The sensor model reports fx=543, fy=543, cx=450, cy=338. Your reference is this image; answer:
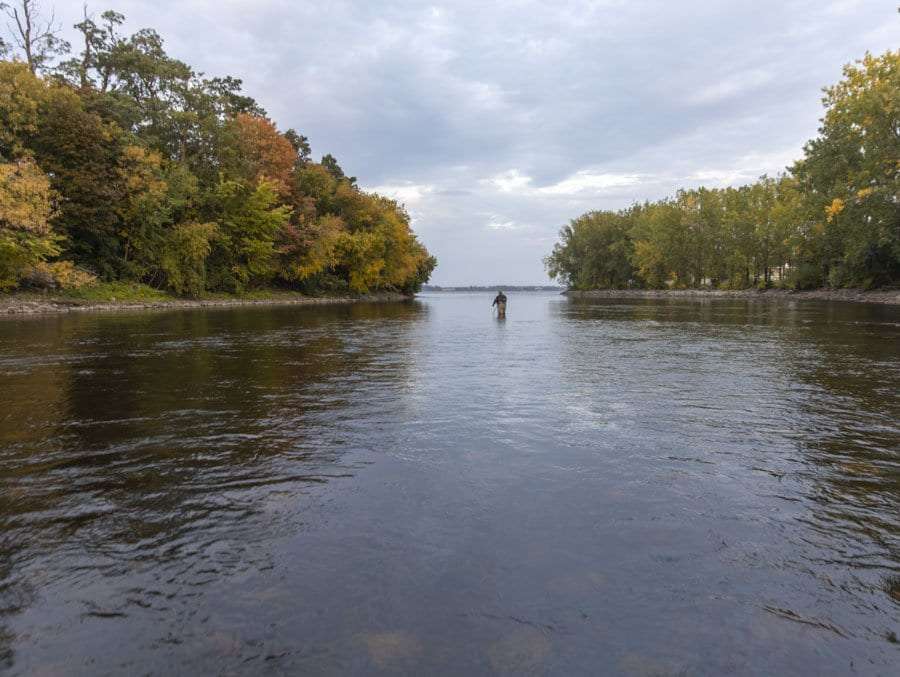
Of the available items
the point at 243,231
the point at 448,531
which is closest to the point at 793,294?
the point at 243,231

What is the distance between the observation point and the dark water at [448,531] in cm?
395

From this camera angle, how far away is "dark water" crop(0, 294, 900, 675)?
395cm

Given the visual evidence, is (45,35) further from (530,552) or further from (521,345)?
(530,552)

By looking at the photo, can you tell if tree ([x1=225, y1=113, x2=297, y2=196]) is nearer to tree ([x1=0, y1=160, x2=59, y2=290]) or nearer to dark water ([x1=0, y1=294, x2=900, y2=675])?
tree ([x1=0, y1=160, x2=59, y2=290])

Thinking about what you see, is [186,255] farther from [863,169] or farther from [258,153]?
[863,169]

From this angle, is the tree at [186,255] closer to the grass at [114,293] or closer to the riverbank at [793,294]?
the grass at [114,293]

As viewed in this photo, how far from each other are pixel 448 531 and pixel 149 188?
2095 inches

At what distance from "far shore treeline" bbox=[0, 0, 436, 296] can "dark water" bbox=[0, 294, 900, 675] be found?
121 feet

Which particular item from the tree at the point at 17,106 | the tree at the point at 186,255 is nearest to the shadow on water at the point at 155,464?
the tree at the point at 17,106

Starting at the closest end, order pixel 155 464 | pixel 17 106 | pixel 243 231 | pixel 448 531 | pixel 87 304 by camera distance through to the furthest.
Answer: pixel 448 531
pixel 155 464
pixel 17 106
pixel 87 304
pixel 243 231

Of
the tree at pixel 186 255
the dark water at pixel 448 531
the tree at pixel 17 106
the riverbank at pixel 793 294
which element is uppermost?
the tree at pixel 17 106

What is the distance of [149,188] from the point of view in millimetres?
48781

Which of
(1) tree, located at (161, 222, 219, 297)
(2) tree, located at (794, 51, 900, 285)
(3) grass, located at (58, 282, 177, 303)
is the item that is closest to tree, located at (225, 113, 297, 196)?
(1) tree, located at (161, 222, 219, 297)

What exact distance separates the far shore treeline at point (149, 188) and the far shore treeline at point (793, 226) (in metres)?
57.8
